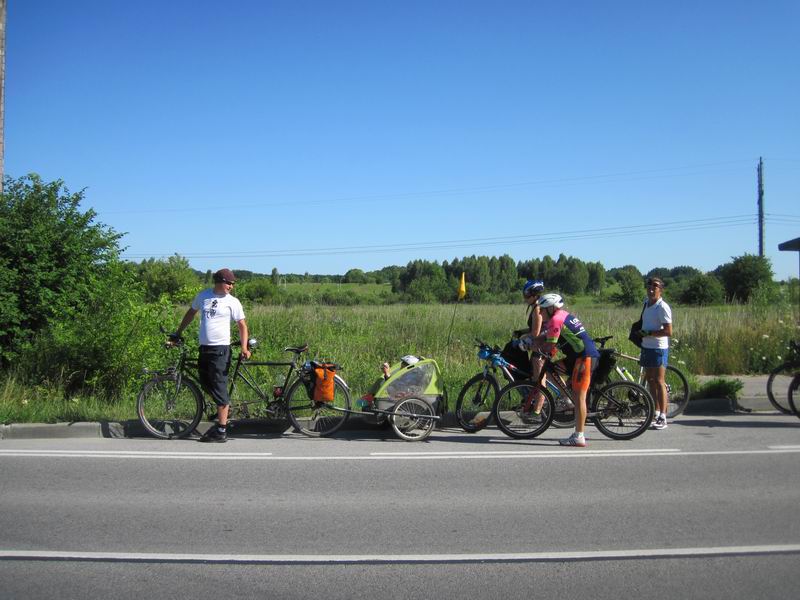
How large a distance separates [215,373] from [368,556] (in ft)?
14.6

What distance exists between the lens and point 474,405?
9.44 m

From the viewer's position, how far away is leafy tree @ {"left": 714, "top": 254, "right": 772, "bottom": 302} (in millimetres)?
18250

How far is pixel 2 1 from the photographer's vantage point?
1273 cm

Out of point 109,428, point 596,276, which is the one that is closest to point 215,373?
point 109,428

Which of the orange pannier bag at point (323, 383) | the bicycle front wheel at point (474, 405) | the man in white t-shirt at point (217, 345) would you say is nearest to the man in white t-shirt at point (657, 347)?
the bicycle front wheel at point (474, 405)

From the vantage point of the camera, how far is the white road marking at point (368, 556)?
4789mm

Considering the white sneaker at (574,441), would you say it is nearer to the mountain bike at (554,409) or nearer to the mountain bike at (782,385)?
the mountain bike at (554,409)

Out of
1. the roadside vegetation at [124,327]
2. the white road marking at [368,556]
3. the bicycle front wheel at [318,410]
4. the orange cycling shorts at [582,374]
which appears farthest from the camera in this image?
the roadside vegetation at [124,327]

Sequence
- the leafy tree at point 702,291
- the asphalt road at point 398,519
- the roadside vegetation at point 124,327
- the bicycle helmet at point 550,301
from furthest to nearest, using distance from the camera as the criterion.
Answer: the leafy tree at point 702,291 → the roadside vegetation at point 124,327 → the bicycle helmet at point 550,301 → the asphalt road at point 398,519

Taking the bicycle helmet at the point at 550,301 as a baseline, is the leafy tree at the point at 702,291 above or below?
above

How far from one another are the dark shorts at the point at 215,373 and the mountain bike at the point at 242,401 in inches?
9.9

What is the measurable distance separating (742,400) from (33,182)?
12423 millimetres

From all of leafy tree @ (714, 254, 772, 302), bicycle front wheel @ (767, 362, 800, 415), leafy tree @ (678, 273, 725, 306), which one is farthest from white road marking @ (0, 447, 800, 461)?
leafy tree @ (678, 273, 725, 306)

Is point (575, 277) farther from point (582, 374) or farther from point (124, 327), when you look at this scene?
point (582, 374)
